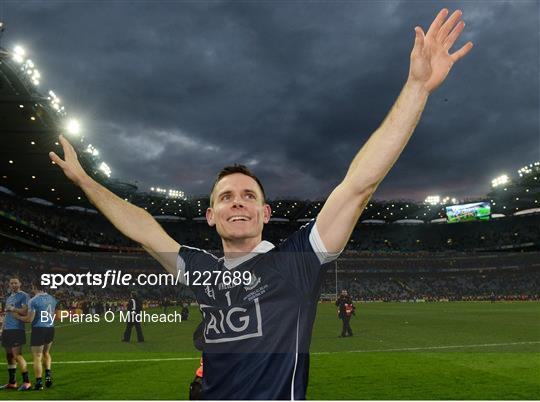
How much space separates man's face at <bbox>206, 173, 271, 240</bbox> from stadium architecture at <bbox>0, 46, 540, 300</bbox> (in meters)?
32.4

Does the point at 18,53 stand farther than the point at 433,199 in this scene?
No

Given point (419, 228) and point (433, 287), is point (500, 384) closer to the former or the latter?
point (433, 287)

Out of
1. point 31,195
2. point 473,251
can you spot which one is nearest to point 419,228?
point 473,251

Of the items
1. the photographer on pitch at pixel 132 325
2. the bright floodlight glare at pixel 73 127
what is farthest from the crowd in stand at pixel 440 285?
the photographer on pitch at pixel 132 325

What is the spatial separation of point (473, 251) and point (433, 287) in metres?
11.0

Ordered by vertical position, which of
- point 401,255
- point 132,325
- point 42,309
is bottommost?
point 132,325

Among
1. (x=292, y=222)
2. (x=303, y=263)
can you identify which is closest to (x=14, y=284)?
(x=303, y=263)

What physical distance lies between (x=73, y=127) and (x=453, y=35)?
36.3 meters

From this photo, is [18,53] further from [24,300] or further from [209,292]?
[209,292]

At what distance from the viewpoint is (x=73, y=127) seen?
3528 centimetres

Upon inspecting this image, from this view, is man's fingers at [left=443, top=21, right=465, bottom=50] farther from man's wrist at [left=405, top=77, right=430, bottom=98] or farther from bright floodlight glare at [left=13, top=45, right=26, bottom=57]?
bright floodlight glare at [left=13, top=45, right=26, bottom=57]

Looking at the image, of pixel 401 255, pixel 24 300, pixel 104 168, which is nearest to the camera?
pixel 24 300

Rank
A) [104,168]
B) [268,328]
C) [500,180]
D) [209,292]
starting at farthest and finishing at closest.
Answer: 1. [500,180]
2. [104,168]
3. [209,292]
4. [268,328]

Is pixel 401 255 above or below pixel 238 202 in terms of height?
above
